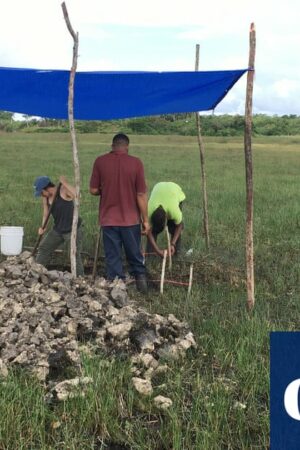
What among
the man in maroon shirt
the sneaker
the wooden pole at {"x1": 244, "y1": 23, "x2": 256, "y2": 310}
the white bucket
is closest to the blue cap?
the white bucket

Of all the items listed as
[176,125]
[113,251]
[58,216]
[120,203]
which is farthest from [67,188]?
[176,125]

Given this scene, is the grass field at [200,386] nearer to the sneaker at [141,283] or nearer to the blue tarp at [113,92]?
the sneaker at [141,283]

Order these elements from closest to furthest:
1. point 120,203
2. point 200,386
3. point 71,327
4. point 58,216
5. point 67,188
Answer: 1. point 200,386
2. point 71,327
3. point 120,203
4. point 67,188
5. point 58,216

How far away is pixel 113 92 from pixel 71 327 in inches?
108

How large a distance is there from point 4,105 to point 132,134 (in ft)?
162

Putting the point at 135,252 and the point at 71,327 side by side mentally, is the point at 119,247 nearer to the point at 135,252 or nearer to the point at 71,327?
the point at 135,252

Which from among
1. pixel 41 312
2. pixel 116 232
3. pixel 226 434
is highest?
pixel 116 232

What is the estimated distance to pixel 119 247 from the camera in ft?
18.2


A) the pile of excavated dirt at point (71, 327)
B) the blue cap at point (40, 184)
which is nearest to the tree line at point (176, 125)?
the blue cap at point (40, 184)

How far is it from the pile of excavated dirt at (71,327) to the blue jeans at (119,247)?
0.64 meters

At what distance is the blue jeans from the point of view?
216 inches

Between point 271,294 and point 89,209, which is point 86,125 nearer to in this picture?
point 89,209

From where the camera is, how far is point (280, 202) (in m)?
12.0

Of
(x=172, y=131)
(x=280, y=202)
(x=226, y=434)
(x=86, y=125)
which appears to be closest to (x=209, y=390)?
(x=226, y=434)
